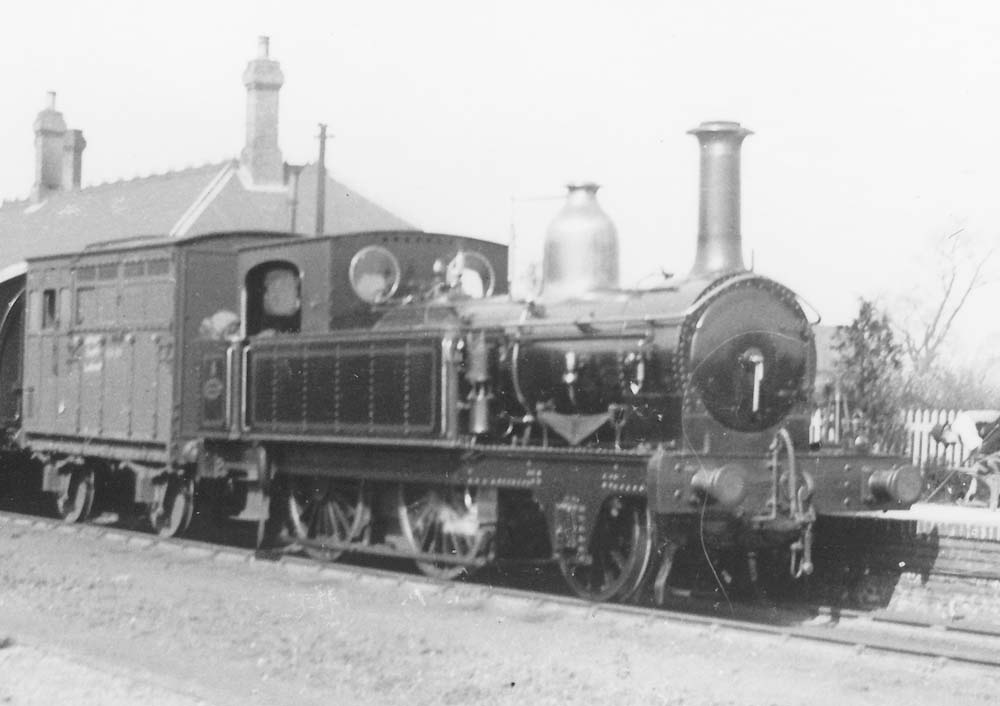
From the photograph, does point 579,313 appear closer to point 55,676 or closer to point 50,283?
point 55,676

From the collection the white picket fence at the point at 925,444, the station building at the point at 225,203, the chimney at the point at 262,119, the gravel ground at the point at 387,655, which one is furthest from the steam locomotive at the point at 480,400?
the chimney at the point at 262,119

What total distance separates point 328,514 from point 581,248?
3.75 metres

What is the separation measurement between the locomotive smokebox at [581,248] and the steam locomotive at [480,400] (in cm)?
2

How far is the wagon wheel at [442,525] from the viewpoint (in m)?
10.6

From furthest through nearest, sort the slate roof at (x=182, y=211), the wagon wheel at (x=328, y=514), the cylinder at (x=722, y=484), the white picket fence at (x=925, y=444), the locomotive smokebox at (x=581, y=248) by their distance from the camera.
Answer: the slate roof at (x=182, y=211) → the white picket fence at (x=925, y=444) → the wagon wheel at (x=328, y=514) → the locomotive smokebox at (x=581, y=248) → the cylinder at (x=722, y=484)

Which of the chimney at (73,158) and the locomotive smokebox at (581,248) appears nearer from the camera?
the locomotive smokebox at (581,248)

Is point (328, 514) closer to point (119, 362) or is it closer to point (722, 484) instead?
A: point (119, 362)

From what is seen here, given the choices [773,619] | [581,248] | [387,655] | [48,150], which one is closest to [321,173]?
[581,248]

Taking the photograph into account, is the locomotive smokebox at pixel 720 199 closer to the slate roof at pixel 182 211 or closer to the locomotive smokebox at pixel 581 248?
the locomotive smokebox at pixel 581 248

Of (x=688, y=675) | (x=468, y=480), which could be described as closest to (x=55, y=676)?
(x=688, y=675)

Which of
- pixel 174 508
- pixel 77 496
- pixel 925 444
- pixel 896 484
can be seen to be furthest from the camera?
pixel 925 444

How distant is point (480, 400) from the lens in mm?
10148

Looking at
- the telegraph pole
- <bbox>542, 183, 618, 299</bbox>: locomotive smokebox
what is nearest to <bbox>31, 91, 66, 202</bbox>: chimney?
the telegraph pole

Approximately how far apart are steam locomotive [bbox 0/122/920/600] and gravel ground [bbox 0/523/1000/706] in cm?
91
